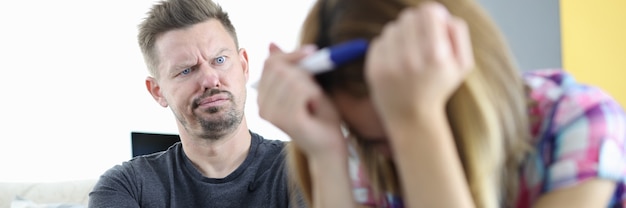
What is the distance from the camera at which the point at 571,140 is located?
70cm

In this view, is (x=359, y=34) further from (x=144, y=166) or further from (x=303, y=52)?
(x=144, y=166)

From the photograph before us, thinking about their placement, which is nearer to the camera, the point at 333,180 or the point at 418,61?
the point at 418,61

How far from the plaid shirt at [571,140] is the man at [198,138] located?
888 millimetres

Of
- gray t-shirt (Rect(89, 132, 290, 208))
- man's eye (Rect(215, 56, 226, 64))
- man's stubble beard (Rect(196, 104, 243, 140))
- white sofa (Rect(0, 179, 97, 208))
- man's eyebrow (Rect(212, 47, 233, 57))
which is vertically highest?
man's eyebrow (Rect(212, 47, 233, 57))

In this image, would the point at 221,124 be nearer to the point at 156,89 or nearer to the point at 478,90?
the point at 156,89

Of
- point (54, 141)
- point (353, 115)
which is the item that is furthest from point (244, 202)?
point (54, 141)

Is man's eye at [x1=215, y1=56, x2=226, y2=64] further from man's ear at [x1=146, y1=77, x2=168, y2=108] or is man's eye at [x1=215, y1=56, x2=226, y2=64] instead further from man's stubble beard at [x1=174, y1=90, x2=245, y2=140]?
man's ear at [x1=146, y1=77, x2=168, y2=108]

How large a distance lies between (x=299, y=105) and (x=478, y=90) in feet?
0.56

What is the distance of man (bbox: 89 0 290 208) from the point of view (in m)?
1.62

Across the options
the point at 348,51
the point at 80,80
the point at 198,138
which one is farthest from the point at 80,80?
the point at 348,51

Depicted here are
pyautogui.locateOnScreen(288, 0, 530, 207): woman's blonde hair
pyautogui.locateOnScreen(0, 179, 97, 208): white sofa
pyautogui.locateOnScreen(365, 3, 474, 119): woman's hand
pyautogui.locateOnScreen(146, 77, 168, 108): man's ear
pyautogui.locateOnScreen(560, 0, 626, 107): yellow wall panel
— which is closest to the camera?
pyautogui.locateOnScreen(365, 3, 474, 119): woman's hand

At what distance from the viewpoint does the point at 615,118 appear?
2.33 feet

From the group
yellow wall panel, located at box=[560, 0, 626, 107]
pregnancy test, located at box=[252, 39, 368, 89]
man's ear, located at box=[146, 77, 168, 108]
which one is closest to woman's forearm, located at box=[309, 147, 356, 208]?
pregnancy test, located at box=[252, 39, 368, 89]

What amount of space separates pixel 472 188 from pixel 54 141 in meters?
3.24
